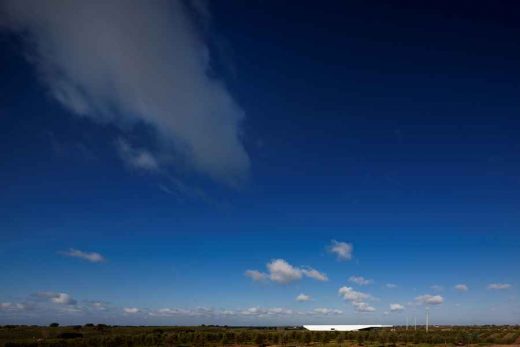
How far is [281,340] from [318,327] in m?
63.7

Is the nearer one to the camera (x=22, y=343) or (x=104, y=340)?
(x=22, y=343)

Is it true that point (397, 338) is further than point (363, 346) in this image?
Yes

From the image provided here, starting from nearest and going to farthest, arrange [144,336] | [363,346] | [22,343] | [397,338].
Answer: [22,343]
[363,346]
[144,336]
[397,338]

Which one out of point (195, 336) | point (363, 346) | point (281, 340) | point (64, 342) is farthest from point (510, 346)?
point (64, 342)

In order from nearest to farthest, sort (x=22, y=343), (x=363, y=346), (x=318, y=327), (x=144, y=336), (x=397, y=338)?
(x=22, y=343), (x=363, y=346), (x=144, y=336), (x=397, y=338), (x=318, y=327)

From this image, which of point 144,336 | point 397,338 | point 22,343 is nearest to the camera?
point 22,343

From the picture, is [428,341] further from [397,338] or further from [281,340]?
[281,340]

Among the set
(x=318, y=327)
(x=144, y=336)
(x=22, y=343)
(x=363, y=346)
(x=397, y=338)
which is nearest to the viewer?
(x=22, y=343)

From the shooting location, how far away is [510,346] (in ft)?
328

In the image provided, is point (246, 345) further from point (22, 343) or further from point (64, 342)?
point (22, 343)

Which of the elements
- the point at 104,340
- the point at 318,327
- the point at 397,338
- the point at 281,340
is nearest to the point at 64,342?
the point at 104,340

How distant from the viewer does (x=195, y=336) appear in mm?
123188

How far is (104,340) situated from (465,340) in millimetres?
85205

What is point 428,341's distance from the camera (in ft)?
388
